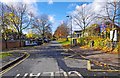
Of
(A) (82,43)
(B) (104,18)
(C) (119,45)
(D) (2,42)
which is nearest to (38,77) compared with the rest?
(C) (119,45)

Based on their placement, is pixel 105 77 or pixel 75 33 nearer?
pixel 105 77

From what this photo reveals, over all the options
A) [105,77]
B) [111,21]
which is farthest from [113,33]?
[105,77]

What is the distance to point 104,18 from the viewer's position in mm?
28984

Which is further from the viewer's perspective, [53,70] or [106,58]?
[106,58]

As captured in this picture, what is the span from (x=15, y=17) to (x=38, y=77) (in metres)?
36.4

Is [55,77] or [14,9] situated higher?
[14,9]

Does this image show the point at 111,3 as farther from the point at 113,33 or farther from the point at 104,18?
the point at 113,33

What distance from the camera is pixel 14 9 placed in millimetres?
45375

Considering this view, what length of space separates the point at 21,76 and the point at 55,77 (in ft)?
5.55

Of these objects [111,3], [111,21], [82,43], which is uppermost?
[111,3]

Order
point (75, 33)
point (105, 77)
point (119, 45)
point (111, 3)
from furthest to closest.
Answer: point (75, 33), point (111, 3), point (119, 45), point (105, 77)

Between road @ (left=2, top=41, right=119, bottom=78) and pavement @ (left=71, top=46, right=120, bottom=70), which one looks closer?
road @ (left=2, top=41, right=119, bottom=78)

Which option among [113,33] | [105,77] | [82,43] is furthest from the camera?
[82,43]

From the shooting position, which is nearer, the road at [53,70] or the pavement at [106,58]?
the road at [53,70]
